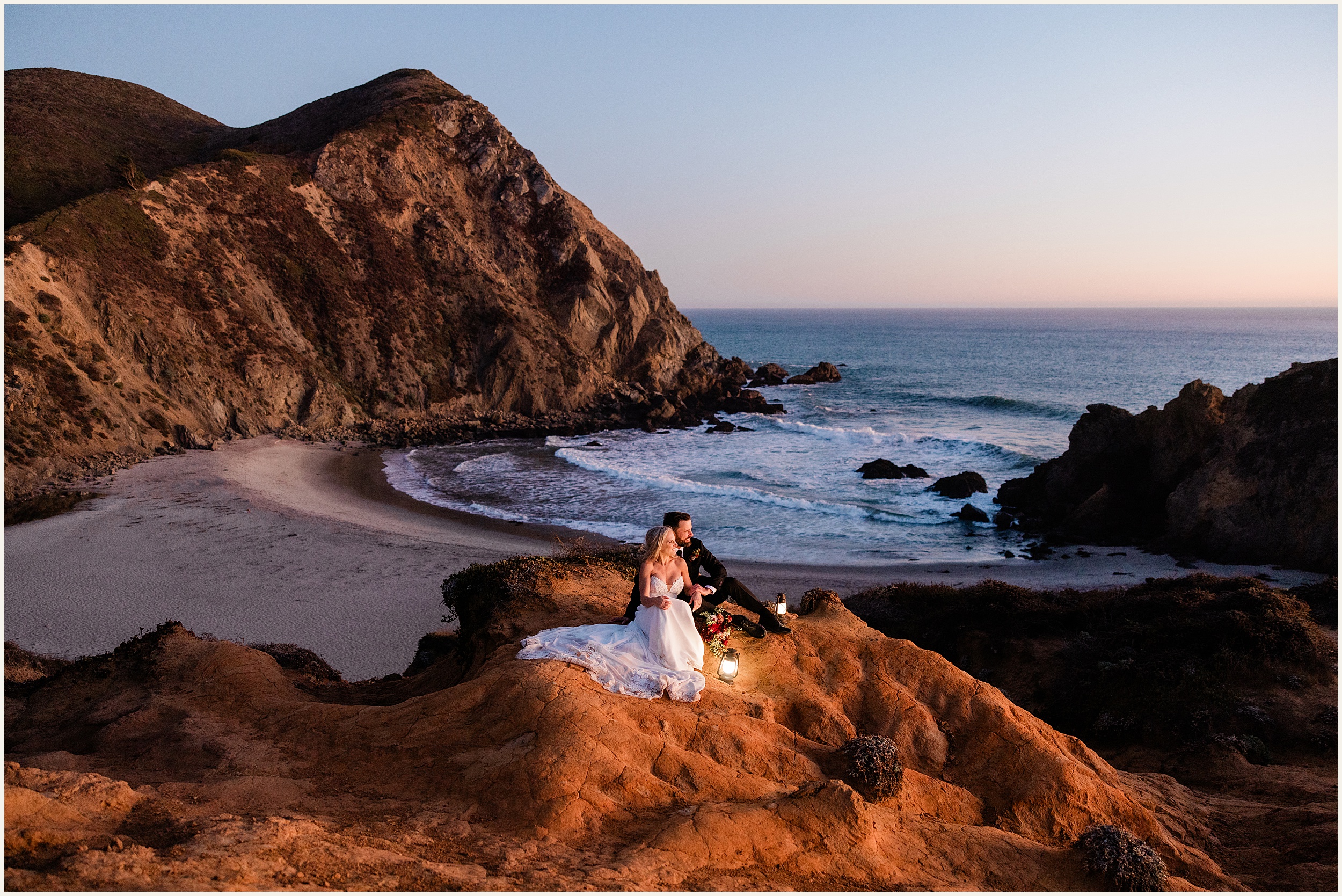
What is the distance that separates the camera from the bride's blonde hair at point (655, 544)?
943 cm

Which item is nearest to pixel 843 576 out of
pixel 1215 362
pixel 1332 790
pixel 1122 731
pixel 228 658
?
pixel 1122 731

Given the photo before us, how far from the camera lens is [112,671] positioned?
11930 millimetres

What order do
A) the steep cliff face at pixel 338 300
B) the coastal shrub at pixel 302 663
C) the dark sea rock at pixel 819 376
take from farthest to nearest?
the dark sea rock at pixel 819 376, the steep cliff face at pixel 338 300, the coastal shrub at pixel 302 663

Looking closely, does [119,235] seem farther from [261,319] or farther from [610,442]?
[610,442]

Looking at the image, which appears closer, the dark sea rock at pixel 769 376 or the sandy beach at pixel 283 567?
the sandy beach at pixel 283 567

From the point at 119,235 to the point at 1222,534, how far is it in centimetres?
5762

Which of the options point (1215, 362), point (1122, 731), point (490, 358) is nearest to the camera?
point (1122, 731)

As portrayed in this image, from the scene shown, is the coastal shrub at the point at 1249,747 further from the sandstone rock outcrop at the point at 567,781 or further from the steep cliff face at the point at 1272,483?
the steep cliff face at the point at 1272,483

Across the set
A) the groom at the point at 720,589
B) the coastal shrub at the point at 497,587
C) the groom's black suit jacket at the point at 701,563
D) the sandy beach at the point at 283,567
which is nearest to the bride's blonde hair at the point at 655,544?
the groom at the point at 720,589

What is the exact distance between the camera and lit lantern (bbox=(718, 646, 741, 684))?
9477mm

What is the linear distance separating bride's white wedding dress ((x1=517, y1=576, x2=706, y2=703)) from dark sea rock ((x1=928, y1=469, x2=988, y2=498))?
30.5 m

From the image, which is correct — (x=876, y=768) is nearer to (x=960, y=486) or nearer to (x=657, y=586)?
(x=657, y=586)

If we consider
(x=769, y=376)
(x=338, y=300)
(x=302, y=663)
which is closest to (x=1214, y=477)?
(x=302, y=663)

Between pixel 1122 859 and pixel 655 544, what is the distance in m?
5.78
